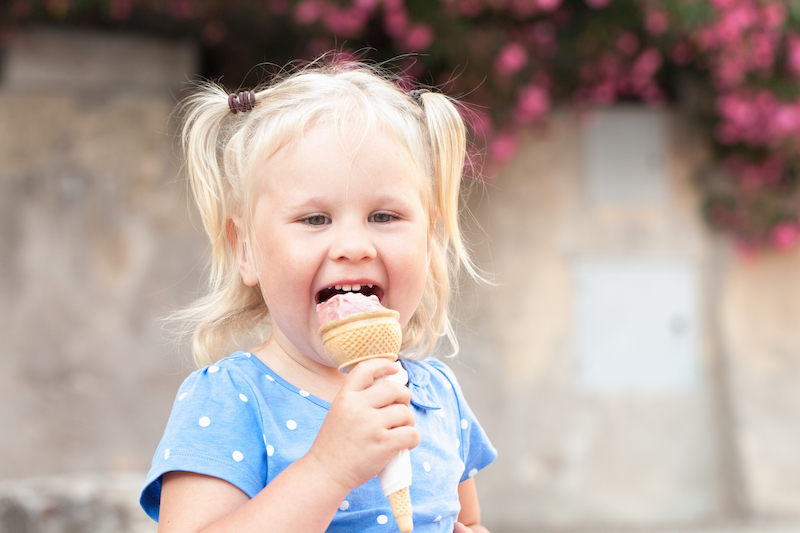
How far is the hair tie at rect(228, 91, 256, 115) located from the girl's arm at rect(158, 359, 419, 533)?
661mm

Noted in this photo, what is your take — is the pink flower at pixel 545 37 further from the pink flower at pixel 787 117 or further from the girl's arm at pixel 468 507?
the girl's arm at pixel 468 507

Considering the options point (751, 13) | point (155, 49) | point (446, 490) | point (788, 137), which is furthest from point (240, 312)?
point (788, 137)

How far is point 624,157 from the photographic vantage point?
548 centimetres

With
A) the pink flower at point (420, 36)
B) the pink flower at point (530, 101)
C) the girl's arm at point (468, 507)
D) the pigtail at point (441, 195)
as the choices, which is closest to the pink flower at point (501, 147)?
the pink flower at point (530, 101)

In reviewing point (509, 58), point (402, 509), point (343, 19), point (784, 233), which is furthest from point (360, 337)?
point (784, 233)

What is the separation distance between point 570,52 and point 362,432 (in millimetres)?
4391

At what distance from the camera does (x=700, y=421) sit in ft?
17.6

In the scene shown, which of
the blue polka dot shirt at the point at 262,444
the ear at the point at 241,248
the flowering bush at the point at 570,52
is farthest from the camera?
the flowering bush at the point at 570,52

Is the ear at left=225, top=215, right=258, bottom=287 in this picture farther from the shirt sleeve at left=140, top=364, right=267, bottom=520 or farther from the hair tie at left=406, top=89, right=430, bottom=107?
the hair tie at left=406, top=89, right=430, bottom=107

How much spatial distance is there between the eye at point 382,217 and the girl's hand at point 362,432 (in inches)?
13.1

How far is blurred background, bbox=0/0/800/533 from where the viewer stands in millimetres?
4613

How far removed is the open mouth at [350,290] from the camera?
4.79 feet

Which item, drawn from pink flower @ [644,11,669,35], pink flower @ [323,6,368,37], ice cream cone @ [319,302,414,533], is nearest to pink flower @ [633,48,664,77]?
pink flower @ [644,11,669,35]

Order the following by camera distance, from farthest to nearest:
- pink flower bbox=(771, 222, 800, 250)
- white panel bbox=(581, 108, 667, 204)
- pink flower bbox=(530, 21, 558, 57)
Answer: white panel bbox=(581, 108, 667, 204), pink flower bbox=(771, 222, 800, 250), pink flower bbox=(530, 21, 558, 57)
